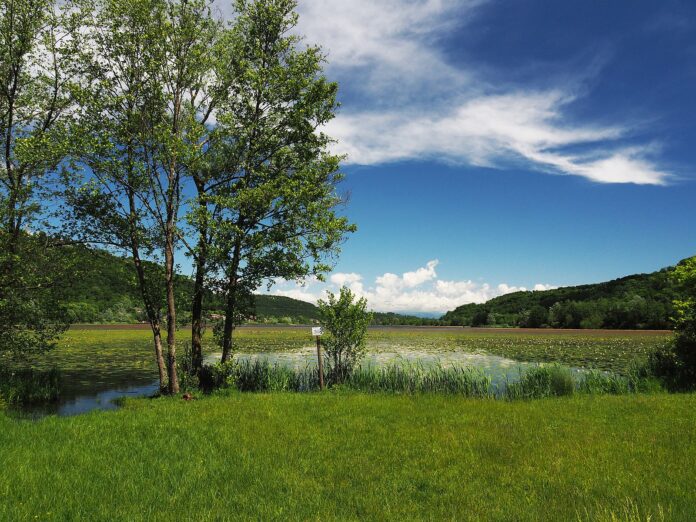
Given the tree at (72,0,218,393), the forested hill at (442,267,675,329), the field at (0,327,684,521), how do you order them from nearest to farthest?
the field at (0,327,684,521)
the tree at (72,0,218,393)
the forested hill at (442,267,675,329)

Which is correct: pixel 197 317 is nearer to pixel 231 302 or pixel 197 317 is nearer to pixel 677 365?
pixel 231 302

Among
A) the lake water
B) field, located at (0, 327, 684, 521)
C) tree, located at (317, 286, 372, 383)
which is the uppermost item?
tree, located at (317, 286, 372, 383)

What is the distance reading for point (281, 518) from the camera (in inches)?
258

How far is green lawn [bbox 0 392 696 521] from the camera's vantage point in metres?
6.88

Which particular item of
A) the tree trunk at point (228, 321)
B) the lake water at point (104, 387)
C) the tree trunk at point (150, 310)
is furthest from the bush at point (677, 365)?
the tree trunk at point (150, 310)

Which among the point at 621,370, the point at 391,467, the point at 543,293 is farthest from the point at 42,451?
the point at 543,293

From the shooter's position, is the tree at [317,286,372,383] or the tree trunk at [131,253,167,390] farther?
the tree at [317,286,372,383]

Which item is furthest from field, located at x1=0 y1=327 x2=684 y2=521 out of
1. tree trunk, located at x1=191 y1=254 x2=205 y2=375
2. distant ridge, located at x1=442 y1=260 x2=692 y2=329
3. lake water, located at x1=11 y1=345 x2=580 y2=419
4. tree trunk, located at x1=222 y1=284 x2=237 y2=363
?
distant ridge, located at x1=442 y1=260 x2=692 y2=329

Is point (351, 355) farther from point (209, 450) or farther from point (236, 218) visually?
point (209, 450)

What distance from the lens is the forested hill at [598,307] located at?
283ft

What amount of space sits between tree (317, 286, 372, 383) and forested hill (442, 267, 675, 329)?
182ft

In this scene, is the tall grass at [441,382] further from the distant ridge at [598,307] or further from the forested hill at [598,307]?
the distant ridge at [598,307]

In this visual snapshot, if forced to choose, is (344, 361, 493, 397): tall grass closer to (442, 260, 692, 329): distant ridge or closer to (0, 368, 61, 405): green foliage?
(0, 368, 61, 405): green foliage

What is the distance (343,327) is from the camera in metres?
21.8
